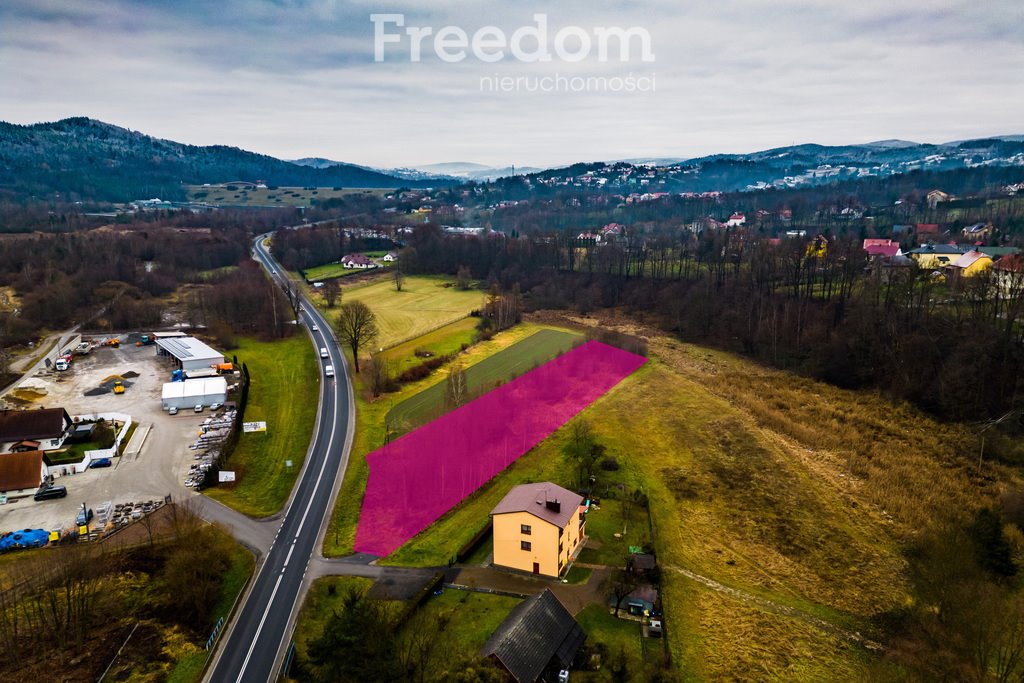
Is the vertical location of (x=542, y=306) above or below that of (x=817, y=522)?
above

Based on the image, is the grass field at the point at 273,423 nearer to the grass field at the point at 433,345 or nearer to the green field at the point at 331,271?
the grass field at the point at 433,345

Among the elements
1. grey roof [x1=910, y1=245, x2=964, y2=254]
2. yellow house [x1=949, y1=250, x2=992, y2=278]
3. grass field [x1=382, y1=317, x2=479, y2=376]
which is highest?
grey roof [x1=910, y1=245, x2=964, y2=254]

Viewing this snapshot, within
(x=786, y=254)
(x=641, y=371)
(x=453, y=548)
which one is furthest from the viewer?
(x=786, y=254)

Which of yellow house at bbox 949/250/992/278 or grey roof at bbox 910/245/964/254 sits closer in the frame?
yellow house at bbox 949/250/992/278

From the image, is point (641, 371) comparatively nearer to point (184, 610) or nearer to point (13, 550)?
point (184, 610)

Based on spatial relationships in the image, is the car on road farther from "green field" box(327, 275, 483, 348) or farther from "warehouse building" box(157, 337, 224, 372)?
"green field" box(327, 275, 483, 348)

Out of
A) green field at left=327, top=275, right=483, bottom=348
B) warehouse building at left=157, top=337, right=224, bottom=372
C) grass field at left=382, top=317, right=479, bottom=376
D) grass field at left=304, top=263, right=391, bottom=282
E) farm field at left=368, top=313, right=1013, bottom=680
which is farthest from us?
grass field at left=304, top=263, right=391, bottom=282

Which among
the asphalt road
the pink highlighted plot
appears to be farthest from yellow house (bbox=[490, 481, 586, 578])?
the asphalt road

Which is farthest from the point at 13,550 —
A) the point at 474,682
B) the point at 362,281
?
the point at 362,281
